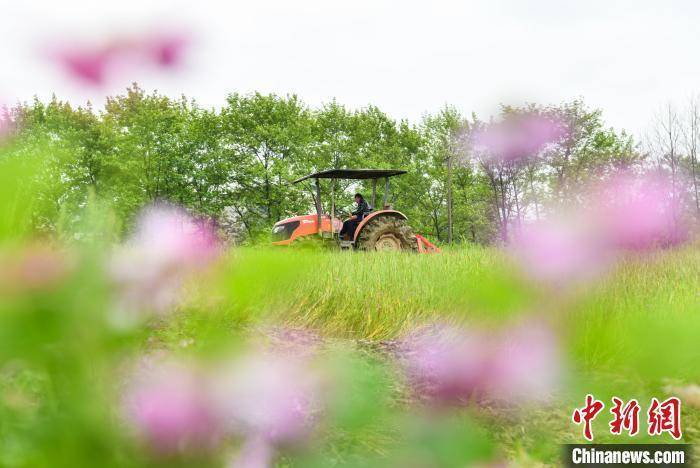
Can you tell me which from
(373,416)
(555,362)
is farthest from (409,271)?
(373,416)

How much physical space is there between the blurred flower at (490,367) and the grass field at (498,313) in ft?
0.22

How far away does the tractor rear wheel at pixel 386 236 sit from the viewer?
907 cm

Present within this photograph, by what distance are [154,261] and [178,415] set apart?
0.13 metres

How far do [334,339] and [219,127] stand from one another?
20236mm

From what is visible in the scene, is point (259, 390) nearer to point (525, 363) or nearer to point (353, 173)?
point (525, 363)

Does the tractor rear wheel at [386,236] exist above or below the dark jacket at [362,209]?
below

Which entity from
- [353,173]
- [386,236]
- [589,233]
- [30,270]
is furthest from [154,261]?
[353,173]

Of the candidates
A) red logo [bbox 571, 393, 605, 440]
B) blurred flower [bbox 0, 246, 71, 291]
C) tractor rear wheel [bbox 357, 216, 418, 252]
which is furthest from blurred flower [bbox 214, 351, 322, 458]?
tractor rear wheel [bbox 357, 216, 418, 252]

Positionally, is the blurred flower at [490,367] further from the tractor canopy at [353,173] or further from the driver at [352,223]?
the driver at [352,223]

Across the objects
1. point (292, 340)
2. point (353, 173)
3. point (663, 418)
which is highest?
point (353, 173)

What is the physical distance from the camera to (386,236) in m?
9.45

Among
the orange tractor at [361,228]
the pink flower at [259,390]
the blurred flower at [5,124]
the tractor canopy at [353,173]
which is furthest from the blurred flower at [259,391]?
the tractor canopy at [353,173]

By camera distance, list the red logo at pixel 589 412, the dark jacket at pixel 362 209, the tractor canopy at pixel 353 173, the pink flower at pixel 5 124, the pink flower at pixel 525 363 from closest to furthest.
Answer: the pink flower at pixel 5 124, the pink flower at pixel 525 363, the red logo at pixel 589 412, the tractor canopy at pixel 353 173, the dark jacket at pixel 362 209

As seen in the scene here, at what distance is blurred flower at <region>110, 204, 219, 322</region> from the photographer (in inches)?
16.1
